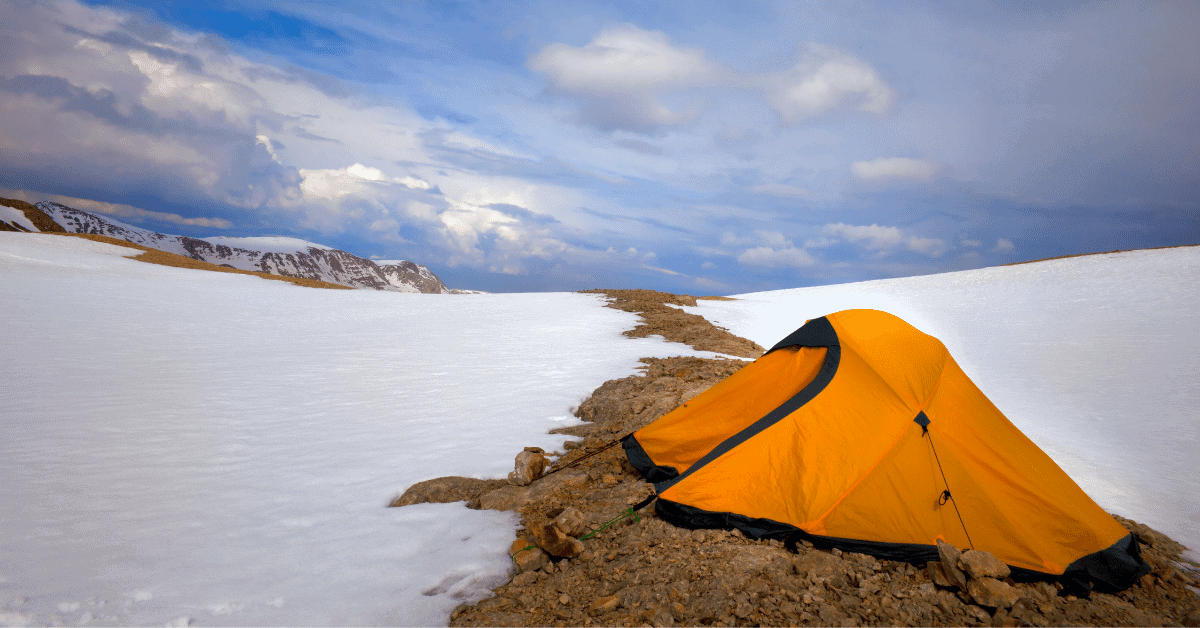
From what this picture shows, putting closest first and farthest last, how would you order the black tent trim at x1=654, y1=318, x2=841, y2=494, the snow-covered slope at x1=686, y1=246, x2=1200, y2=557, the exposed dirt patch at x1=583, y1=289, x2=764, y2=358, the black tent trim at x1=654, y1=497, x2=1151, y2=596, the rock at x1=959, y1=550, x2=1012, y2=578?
the rock at x1=959, y1=550, x2=1012, y2=578
the black tent trim at x1=654, y1=497, x2=1151, y2=596
the black tent trim at x1=654, y1=318, x2=841, y2=494
the snow-covered slope at x1=686, y1=246, x2=1200, y2=557
the exposed dirt patch at x1=583, y1=289, x2=764, y2=358

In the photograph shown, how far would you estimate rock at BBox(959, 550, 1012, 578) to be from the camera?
11.4 ft

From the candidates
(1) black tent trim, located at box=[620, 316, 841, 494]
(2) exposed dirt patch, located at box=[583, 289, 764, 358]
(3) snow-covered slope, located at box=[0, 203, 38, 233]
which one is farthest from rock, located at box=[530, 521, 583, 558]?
(3) snow-covered slope, located at box=[0, 203, 38, 233]

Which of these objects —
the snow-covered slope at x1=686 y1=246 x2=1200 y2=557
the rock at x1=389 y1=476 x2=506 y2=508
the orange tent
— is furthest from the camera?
the snow-covered slope at x1=686 y1=246 x2=1200 y2=557

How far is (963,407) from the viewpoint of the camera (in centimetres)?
472

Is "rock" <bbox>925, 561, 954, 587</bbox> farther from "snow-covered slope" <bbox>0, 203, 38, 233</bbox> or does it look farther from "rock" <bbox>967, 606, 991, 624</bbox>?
"snow-covered slope" <bbox>0, 203, 38, 233</bbox>

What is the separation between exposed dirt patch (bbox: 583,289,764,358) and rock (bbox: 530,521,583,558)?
10.1 m

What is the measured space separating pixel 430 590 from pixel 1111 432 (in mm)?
13213

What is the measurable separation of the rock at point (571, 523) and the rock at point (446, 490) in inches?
62.4

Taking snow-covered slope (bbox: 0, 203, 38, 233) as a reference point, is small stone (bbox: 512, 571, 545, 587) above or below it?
below

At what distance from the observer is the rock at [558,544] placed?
13.5ft

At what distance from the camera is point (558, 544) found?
13.5 ft

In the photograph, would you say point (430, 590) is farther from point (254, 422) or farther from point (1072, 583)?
point (254, 422)

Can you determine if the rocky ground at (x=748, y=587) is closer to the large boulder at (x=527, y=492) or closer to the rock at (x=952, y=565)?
the rock at (x=952, y=565)

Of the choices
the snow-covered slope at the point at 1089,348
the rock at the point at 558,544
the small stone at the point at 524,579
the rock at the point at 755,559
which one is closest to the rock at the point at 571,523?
the rock at the point at 558,544
